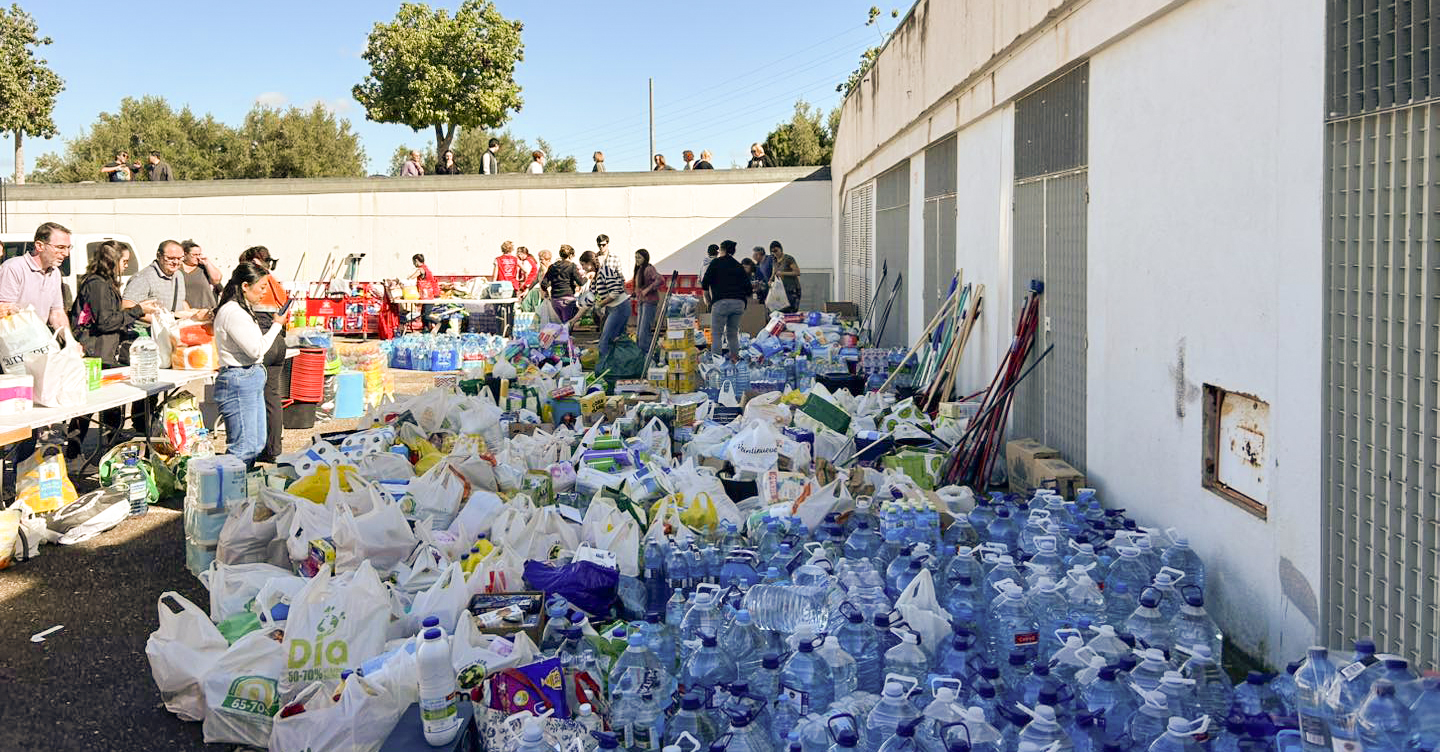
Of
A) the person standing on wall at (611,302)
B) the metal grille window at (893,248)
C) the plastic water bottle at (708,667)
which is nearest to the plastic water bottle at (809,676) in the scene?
the plastic water bottle at (708,667)

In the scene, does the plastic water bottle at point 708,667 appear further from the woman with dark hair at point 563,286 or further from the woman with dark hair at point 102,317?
the woman with dark hair at point 563,286

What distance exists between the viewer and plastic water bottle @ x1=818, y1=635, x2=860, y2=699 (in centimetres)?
388

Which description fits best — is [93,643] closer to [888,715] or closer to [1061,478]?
[888,715]

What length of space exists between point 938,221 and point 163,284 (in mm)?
7724

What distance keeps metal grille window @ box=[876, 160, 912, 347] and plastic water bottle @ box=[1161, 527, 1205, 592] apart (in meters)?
8.52

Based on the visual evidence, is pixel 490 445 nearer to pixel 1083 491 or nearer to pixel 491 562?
pixel 491 562

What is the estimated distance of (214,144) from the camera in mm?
51125

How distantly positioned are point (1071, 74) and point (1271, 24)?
9.11ft

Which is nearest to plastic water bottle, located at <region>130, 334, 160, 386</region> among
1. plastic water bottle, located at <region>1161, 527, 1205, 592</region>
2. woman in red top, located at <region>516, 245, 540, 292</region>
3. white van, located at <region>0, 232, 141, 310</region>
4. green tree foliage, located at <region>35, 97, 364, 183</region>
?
plastic water bottle, located at <region>1161, 527, 1205, 592</region>

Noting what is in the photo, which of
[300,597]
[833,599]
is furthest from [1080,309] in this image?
[300,597]

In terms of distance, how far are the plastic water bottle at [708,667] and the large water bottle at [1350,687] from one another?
1916mm

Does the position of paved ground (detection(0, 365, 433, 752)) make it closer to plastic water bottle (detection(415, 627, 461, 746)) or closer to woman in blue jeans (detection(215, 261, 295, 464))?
woman in blue jeans (detection(215, 261, 295, 464))

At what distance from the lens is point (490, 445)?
8.35 metres

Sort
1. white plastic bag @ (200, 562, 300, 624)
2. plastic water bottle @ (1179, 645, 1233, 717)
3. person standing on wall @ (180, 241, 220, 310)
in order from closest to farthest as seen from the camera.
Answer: plastic water bottle @ (1179, 645, 1233, 717) < white plastic bag @ (200, 562, 300, 624) < person standing on wall @ (180, 241, 220, 310)
